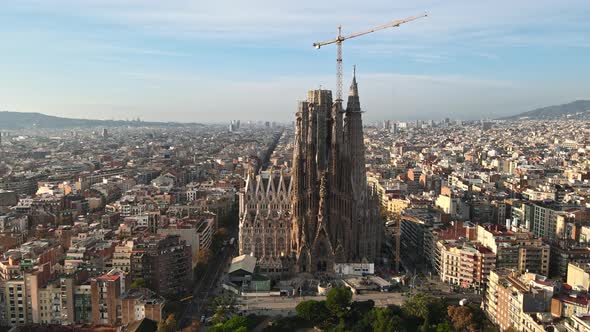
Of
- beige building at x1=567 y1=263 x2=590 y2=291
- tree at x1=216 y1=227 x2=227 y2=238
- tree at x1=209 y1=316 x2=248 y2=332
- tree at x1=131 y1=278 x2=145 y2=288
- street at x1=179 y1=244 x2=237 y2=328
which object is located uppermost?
beige building at x1=567 y1=263 x2=590 y2=291

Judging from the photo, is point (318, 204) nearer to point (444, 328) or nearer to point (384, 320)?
point (384, 320)

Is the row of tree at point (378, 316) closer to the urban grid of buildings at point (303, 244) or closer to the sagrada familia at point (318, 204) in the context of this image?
the urban grid of buildings at point (303, 244)

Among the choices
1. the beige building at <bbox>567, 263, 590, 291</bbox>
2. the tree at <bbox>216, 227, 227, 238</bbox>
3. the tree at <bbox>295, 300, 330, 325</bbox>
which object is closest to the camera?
the tree at <bbox>295, 300, 330, 325</bbox>

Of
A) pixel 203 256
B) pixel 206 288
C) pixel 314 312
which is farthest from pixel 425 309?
pixel 203 256

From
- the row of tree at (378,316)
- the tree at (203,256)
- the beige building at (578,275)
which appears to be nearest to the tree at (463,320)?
the row of tree at (378,316)

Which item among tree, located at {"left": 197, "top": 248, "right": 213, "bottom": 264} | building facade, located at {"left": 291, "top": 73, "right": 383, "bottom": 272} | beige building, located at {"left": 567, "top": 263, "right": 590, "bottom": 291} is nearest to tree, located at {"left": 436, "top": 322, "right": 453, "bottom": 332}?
beige building, located at {"left": 567, "top": 263, "right": 590, "bottom": 291}

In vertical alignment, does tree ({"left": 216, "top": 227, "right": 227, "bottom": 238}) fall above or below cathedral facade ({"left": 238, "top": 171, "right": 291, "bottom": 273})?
below

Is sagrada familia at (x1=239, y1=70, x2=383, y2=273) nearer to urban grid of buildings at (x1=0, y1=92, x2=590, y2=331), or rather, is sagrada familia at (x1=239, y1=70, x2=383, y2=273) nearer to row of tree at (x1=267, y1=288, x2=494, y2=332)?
urban grid of buildings at (x1=0, y1=92, x2=590, y2=331)
